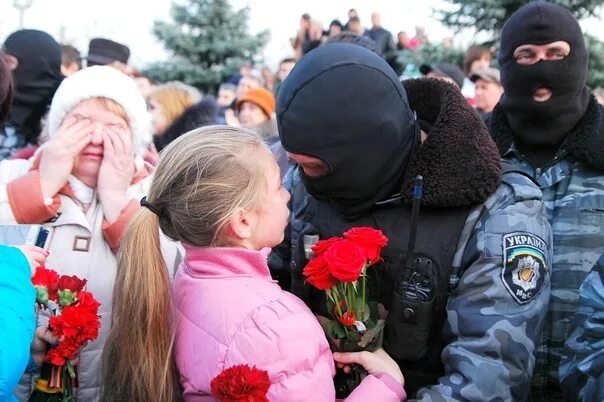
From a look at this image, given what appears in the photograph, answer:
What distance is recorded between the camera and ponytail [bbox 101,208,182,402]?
75.5 inches

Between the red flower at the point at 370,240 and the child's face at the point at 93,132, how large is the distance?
56.7 inches

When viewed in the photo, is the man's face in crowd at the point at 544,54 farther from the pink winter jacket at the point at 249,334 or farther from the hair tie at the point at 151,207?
the hair tie at the point at 151,207

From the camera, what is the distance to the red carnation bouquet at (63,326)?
2055 millimetres

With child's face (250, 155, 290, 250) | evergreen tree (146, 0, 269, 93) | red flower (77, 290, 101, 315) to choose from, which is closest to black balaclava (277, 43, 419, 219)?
child's face (250, 155, 290, 250)

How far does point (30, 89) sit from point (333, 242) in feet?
11.7

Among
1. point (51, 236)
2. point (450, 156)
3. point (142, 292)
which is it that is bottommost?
point (51, 236)

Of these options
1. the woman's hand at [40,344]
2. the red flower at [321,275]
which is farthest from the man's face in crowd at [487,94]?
the woman's hand at [40,344]

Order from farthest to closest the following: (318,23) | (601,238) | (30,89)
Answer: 1. (318,23)
2. (30,89)
3. (601,238)

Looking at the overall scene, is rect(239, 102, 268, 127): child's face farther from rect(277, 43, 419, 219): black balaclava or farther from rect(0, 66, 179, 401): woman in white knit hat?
rect(277, 43, 419, 219): black balaclava

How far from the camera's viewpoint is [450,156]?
1939mm

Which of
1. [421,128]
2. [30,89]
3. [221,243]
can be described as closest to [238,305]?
[221,243]

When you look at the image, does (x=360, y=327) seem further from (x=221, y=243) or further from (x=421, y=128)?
(x=421, y=128)

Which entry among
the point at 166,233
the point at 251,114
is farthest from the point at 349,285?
the point at 251,114

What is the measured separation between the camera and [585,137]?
8.77ft
